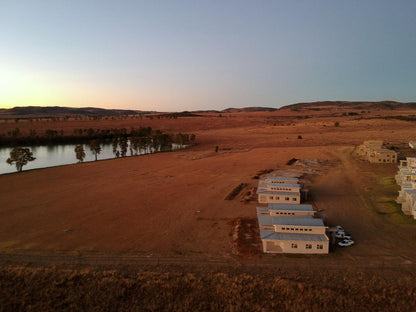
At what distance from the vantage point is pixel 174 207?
21.7 m

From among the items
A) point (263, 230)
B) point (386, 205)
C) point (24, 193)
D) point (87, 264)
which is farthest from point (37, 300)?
point (386, 205)

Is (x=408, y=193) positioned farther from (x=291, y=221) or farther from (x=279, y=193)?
(x=291, y=221)

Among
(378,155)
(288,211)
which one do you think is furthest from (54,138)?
(288,211)

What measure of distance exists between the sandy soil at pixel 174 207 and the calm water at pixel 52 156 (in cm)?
909

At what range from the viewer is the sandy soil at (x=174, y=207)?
619 inches

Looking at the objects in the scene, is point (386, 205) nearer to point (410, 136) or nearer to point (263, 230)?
point (263, 230)

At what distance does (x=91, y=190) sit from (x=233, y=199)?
1267cm

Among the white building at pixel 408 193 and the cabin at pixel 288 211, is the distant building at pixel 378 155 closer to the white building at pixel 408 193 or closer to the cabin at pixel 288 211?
the white building at pixel 408 193

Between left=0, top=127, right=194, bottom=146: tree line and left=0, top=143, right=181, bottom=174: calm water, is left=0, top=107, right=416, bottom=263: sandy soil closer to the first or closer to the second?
left=0, top=143, right=181, bottom=174: calm water

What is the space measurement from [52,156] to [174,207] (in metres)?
41.9

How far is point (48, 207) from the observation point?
72.7 ft

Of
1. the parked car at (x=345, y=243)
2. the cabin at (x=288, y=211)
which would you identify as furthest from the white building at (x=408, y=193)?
the cabin at (x=288, y=211)

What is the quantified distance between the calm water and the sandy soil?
909 cm

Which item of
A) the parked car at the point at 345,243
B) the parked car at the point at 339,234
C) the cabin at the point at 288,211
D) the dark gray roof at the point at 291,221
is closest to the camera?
the parked car at the point at 345,243
